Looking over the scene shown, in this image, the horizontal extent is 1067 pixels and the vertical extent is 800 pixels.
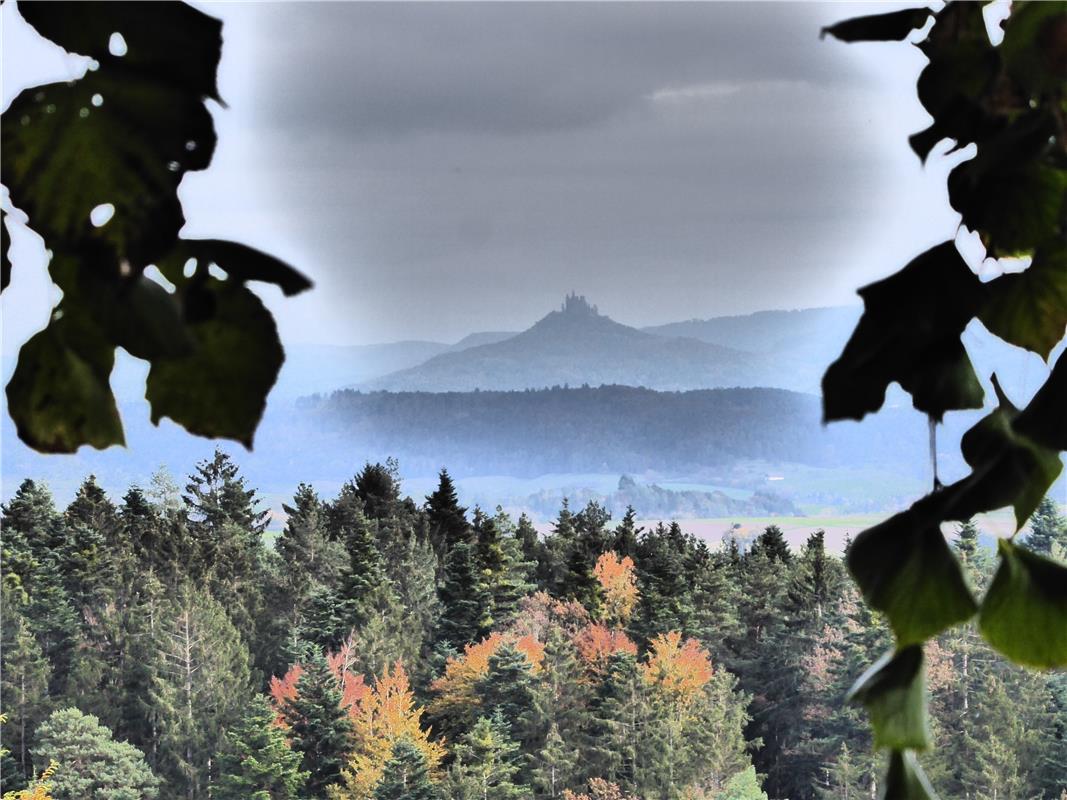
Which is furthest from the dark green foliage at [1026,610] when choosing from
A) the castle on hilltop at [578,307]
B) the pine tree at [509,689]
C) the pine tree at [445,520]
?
the castle on hilltop at [578,307]

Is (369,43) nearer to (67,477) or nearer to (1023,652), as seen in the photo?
(67,477)

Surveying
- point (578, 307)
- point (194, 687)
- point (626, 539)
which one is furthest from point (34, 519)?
point (578, 307)

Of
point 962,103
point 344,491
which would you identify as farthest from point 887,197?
point 962,103

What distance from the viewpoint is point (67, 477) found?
5875 millimetres

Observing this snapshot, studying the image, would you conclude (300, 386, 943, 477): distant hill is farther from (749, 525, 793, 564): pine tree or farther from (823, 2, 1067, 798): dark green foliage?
(823, 2, 1067, 798): dark green foliage

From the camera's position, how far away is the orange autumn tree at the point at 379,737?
5211 mm

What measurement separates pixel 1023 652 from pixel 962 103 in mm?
56

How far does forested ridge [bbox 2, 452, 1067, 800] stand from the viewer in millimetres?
5230

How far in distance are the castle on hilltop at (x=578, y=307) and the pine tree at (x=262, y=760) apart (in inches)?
149

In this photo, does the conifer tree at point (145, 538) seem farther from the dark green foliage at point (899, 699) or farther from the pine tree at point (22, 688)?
the dark green foliage at point (899, 699)

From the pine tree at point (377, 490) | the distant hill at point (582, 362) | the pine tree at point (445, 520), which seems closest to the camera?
the pine tree at point (445, 520)

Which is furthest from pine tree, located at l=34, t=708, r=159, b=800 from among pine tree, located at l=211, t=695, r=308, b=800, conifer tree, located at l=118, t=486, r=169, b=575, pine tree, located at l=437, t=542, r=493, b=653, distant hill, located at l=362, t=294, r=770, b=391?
distant hill, located at l=362, t=294, r=770, b=391

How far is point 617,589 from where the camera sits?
574 centimetres

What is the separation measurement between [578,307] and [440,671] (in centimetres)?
339
